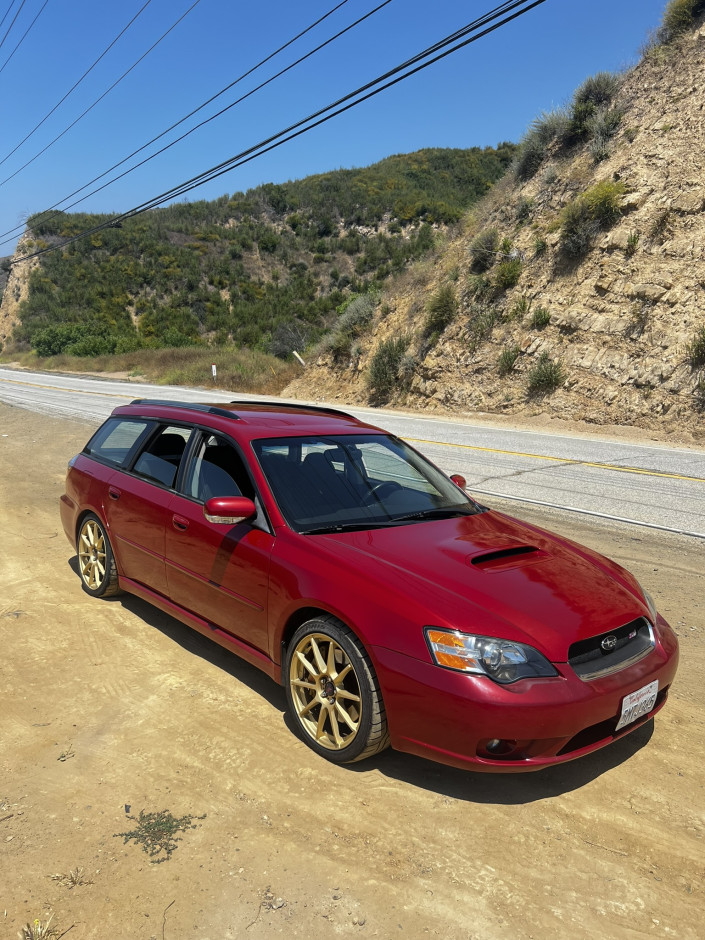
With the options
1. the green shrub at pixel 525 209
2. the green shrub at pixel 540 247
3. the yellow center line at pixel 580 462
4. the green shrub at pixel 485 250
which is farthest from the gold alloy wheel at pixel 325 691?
the green shrub at pixel 525 209

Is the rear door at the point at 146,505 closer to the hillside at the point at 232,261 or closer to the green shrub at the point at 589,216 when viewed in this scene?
the green shrub at the point at 589,216

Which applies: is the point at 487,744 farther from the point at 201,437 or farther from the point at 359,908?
the point at 201,437

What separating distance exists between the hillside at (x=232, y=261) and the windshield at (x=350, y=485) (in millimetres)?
47411

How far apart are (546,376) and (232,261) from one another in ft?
165

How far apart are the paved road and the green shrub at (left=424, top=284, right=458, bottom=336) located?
609cm

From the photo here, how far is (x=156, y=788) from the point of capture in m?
3.27

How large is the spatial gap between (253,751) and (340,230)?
67.7m

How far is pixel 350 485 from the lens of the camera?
169 inches

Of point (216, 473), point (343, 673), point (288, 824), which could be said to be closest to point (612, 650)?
point (343, 673)

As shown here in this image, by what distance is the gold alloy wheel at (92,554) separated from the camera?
5578mm

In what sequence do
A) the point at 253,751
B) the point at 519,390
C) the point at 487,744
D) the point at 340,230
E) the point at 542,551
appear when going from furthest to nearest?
the point at 340,230 → the point at 519,390 → the point at 542,551 → the point at 253,751 → the point at 487,744

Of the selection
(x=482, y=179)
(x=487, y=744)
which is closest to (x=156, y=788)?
(x=487, y=744)

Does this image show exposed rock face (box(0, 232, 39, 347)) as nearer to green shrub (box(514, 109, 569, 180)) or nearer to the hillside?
the hillside

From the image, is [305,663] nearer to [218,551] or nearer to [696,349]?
[218,551]
